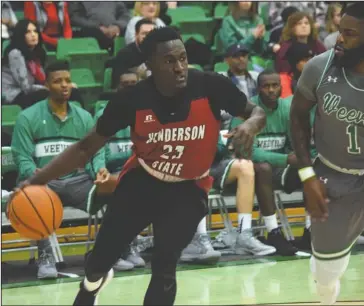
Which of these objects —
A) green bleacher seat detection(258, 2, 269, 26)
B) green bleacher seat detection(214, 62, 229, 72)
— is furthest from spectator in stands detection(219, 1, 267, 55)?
green bleacher seat detection(258, 2, 269, 26)

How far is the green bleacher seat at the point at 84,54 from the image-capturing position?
11.1 meters

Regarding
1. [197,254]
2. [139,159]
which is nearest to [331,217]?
[139,159]

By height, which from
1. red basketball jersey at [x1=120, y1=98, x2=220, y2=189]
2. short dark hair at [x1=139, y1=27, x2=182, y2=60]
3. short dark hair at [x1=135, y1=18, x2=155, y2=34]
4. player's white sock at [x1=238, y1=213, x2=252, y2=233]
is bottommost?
player's white sock at [x1=238, y1=213, x2=252, y2=233]

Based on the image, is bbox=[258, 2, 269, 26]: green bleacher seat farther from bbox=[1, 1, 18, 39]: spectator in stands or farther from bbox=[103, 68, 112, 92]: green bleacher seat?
bbox=[1, 1, 18, 39]: spectator in stands

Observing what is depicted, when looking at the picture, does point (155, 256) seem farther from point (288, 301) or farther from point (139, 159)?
point (288, 301)

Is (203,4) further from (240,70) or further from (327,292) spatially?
(327,292)

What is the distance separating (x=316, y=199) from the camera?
554cm

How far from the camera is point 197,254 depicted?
28.5 feet

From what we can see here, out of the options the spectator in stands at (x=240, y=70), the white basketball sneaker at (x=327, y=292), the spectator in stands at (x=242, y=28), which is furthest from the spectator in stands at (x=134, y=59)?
the white basketball sneaker at (x=327, y=292)

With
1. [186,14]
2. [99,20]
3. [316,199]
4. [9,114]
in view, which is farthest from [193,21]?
[316,199]

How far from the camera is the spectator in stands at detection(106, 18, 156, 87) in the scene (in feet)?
31.8

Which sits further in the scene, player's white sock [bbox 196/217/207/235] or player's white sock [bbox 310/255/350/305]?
player's white sock [bbox 196/217/207/235]

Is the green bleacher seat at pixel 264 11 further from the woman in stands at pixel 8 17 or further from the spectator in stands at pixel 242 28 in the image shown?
the woman in stands at pixel 8 17

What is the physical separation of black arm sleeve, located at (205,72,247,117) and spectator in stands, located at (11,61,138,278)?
2706mm
